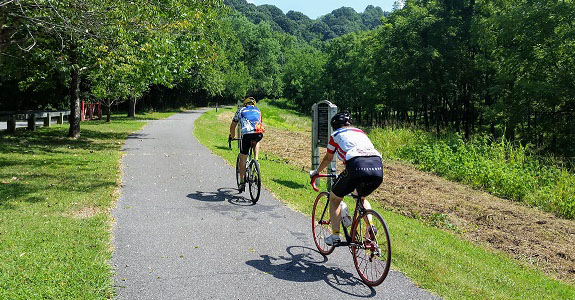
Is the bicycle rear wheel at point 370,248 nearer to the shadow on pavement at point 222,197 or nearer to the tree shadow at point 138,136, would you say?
the shadow on pavement at point 222,197

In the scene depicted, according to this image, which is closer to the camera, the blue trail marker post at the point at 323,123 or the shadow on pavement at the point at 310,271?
the shadow on pavement at the point at 310,271

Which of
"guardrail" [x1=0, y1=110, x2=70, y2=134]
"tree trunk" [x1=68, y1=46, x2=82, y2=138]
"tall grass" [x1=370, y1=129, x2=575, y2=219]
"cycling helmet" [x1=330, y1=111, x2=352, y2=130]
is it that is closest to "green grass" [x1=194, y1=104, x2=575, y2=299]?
"cycling helmet" [x1=330, y1=111, x2=352, y2=130]

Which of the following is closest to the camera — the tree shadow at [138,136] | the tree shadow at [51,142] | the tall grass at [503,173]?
the tall grass at [503,173]

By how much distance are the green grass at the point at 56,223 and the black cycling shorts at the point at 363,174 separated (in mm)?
2683

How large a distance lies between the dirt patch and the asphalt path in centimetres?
313

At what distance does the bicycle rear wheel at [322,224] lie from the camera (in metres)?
5.61

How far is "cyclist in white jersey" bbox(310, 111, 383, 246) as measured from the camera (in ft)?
14.9

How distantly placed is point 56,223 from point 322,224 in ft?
13.3

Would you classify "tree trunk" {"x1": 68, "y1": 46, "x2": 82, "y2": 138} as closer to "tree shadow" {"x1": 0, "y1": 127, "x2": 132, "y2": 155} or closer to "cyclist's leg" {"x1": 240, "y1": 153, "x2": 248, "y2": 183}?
"tree shadow" {"x1": 0, "y1": 127, "x2": 132, "y2": 155}

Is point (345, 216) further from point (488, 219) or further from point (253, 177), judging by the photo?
point (488, 219)

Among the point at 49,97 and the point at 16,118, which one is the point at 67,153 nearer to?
the point at 16,118

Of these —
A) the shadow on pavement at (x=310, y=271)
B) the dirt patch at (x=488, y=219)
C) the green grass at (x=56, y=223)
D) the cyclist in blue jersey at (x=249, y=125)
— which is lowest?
the dirt patch at (x=488, y=219)

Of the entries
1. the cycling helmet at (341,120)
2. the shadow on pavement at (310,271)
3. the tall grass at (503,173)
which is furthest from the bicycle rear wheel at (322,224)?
the tall grass at (503,173)

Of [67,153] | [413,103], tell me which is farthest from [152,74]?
[413,103]
